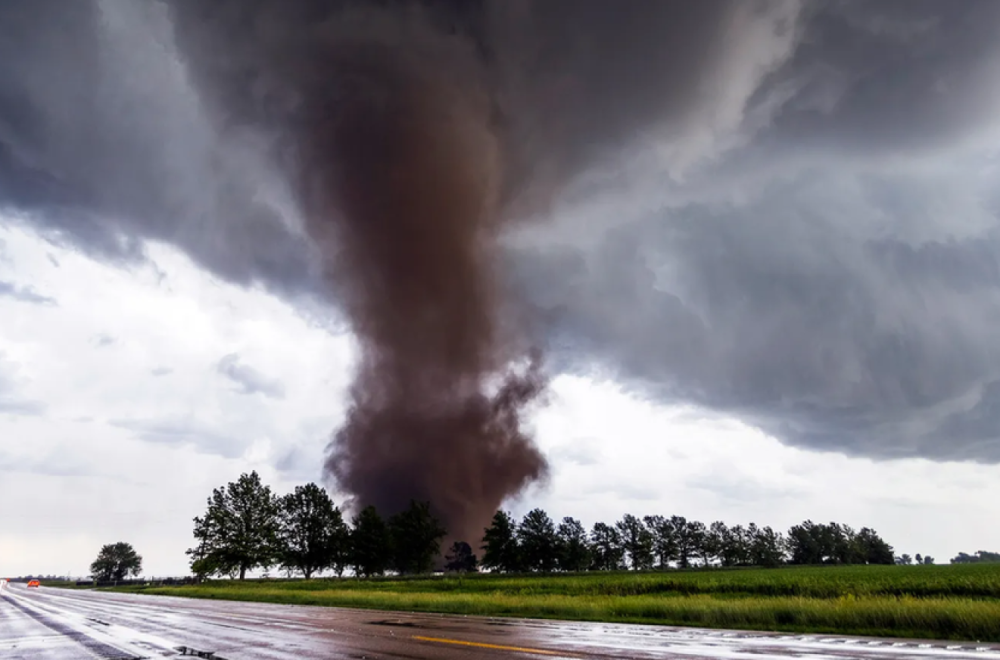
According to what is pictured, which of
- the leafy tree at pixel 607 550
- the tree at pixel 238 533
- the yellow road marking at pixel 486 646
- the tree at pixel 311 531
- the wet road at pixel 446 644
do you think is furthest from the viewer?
the leafy tree at pixel 607 550

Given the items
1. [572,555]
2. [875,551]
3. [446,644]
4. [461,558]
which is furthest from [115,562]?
[875,551]

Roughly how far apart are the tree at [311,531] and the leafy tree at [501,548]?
120 ft

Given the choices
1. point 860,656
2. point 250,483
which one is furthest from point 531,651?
point 250,483

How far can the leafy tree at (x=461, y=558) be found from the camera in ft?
623

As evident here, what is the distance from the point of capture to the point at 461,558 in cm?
19275

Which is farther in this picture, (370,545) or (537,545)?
(537,545)

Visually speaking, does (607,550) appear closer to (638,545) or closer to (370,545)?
(638,545)

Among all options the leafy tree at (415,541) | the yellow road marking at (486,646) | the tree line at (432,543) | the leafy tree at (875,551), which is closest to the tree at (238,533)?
the tree line at (432,543)

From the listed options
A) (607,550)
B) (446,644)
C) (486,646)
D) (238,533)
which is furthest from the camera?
(607,550)

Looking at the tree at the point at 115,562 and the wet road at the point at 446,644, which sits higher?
the wet road at the point at 446,644

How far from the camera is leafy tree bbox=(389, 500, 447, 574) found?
4796 inches

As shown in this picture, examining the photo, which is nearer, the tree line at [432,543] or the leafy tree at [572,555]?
the tree line at [432,543]

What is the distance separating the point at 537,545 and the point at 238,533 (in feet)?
250

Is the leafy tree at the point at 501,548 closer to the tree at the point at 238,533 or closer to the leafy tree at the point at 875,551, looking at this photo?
the tree at the point at 238,533
